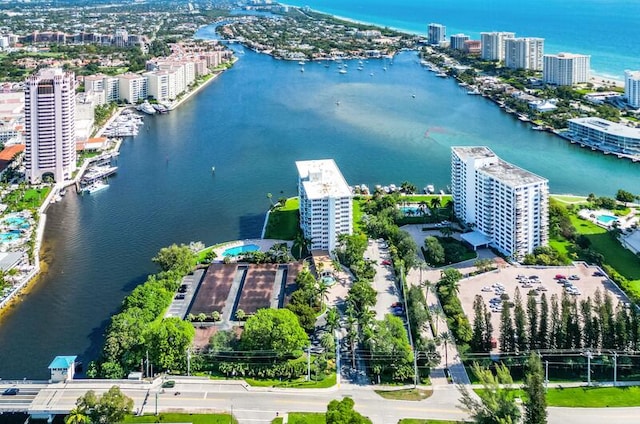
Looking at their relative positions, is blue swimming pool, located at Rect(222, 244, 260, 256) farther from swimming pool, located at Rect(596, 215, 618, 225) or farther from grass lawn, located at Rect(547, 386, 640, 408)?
swimming pool, located at Rect(596, 215, 618, 225)

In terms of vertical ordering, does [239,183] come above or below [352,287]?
above

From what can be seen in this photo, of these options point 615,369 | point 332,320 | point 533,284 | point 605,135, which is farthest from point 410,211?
point 605,135

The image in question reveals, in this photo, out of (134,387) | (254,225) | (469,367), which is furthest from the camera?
(254,225)

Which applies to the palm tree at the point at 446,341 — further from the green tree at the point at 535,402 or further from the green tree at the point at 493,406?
the green tree at the point at 535,402

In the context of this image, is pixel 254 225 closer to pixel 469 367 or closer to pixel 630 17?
pixel 469 367

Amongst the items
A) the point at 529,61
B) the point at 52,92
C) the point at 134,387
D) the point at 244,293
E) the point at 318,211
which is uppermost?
the point at 529,61

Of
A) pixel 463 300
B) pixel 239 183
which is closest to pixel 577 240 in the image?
pixel 463 300

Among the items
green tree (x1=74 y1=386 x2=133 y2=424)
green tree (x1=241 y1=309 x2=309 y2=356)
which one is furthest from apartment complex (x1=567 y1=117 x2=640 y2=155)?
green tree (x1=74 y1=386 x2=133 y2=424)

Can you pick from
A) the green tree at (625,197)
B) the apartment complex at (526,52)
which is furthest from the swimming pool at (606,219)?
the apartment complex at (526,52)
